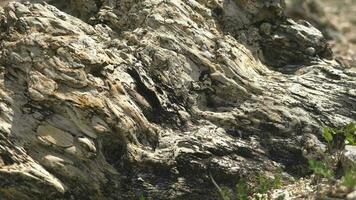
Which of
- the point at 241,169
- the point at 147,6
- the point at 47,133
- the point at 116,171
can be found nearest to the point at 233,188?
the point at 241,169

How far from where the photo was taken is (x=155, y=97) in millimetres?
13898

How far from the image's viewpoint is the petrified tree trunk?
1257 centimetres

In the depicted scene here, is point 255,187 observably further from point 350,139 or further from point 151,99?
point 151,99

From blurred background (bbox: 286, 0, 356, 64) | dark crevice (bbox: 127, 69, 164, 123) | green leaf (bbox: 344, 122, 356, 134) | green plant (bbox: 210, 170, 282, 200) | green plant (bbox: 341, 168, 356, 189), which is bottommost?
green plant (bbox: 210, 170, 282, 200)

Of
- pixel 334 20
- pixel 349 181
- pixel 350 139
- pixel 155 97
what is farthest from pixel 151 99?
pixel 334 20

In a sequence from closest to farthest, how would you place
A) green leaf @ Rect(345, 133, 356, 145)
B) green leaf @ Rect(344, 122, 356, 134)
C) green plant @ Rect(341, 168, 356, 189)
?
green plant @ Rect(341, 168, 356, 189), green leaf @ Rect(345, 133, 356, 145), green leaf @ Rect(344, 122, 356, 134)

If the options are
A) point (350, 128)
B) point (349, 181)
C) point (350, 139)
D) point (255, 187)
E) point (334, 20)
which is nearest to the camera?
point (349, 181)

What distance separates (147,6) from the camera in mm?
15680

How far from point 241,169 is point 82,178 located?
3759 mm

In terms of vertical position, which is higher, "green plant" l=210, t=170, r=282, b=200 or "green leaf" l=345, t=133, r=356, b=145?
"green leaf" l=345, t=133, r=356, b=145

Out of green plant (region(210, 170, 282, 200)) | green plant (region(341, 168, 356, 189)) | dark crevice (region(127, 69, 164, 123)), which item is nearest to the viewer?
green plant (region(341, 168, 356, 189))

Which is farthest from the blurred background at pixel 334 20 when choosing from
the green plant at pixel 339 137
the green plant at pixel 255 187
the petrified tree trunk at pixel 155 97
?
the green plant at pixel 255 187

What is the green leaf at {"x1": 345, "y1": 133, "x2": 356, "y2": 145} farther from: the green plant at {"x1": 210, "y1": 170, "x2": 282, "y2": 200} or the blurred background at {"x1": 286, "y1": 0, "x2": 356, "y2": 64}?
the blurred background at {"x1": 286, "y1": 0, "x2": 356, "y2": 64}

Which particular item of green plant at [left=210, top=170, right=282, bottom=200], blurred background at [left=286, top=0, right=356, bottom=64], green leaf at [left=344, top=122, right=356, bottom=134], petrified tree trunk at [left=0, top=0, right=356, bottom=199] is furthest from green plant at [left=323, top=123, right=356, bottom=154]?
blurred background at [left=286, top=0, right=356, bottom=64]
